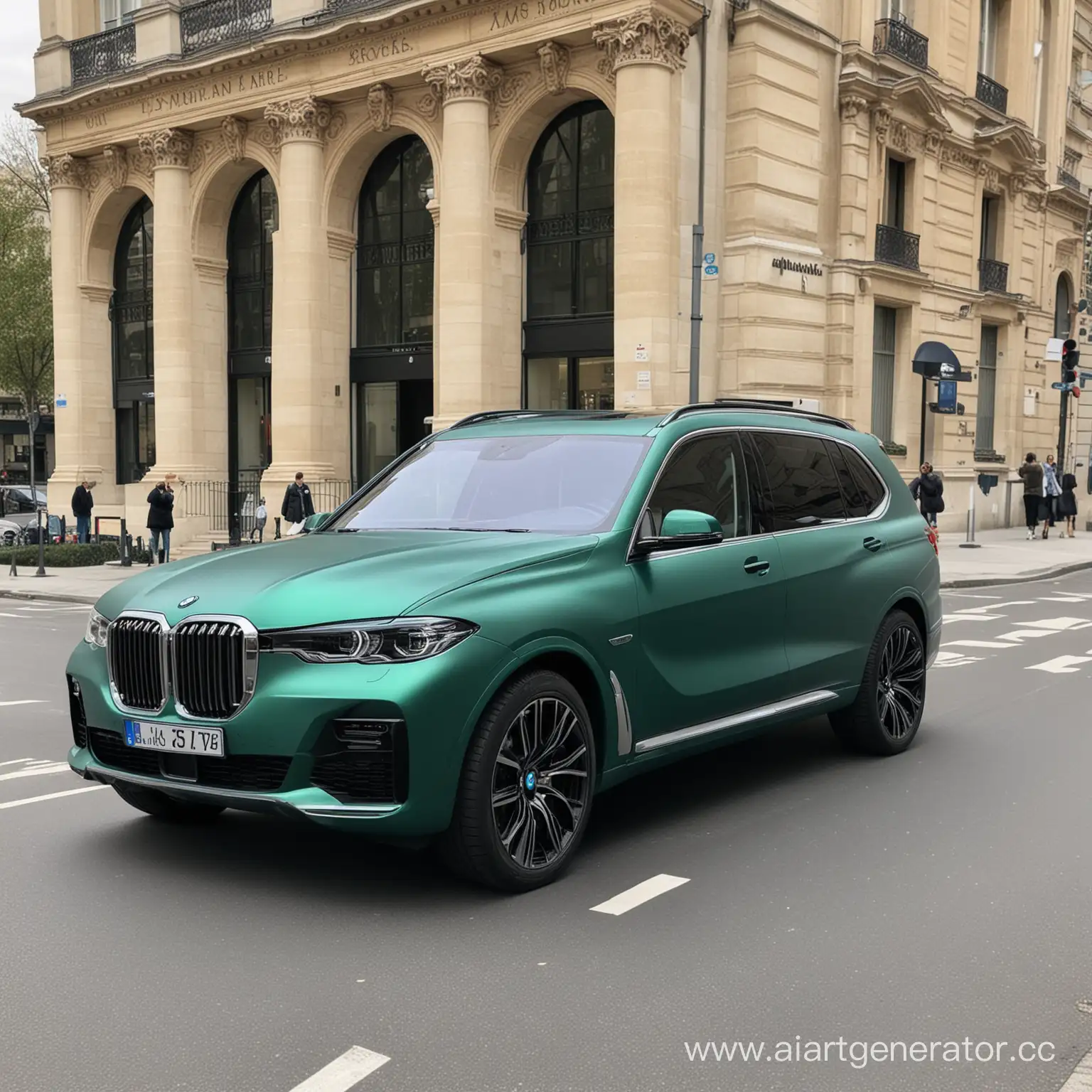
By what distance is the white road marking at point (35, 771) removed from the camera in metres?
7.22

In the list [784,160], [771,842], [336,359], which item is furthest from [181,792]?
[336,359]

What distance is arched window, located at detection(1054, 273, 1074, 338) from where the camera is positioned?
38.1m

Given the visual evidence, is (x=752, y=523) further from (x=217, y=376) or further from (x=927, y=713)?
(x=217, y=376)

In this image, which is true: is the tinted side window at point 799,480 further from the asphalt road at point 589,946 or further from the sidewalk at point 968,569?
the sidewalk at point 968,569

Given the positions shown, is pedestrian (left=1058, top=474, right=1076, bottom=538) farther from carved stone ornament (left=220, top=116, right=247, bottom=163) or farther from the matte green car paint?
the matte green car paint

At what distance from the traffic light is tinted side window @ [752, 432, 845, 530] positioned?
81.1ft

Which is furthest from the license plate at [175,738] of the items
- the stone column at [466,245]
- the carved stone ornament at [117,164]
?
the carved stone ornament at [117,164]

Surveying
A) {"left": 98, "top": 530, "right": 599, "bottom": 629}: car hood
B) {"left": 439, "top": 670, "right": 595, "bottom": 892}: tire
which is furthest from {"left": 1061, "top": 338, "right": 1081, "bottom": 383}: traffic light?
{"left": 439, "top": 670, "right": 595, "bottom": 892}: tire

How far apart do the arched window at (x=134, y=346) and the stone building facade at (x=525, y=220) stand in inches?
3.5

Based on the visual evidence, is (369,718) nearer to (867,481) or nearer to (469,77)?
(867,481)

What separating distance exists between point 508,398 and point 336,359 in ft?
17.2

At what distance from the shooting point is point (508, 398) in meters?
26.2

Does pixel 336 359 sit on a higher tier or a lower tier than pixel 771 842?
higher

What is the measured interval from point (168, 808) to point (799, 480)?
3.63 metres
